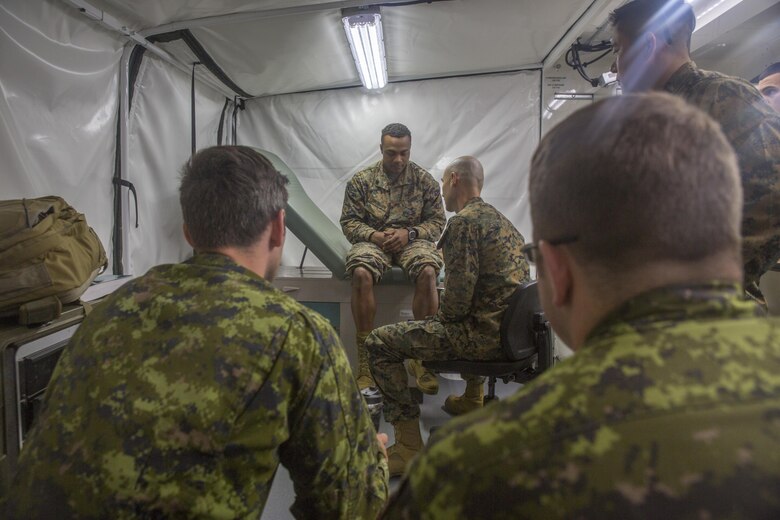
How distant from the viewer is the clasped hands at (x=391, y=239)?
3049 millimetres

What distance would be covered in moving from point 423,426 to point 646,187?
2216 millimetres

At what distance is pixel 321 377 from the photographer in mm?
851

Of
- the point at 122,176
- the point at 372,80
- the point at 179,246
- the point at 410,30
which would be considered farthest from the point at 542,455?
the point at 372,80

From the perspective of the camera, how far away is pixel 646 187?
48 centimetres

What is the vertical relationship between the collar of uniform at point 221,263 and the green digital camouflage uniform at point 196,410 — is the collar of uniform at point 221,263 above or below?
above

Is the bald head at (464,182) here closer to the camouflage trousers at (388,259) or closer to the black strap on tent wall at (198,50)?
the camouflage trousers at (388,259)

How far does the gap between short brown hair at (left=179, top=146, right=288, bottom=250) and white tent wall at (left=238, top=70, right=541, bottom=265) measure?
3028mm

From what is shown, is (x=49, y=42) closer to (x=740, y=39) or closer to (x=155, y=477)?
(x=155, y=477)

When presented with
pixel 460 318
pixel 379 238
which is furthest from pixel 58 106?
pixel 460 318

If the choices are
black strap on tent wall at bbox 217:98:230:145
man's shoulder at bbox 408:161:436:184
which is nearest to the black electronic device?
man's shoulder at bbox 408:161:436:184

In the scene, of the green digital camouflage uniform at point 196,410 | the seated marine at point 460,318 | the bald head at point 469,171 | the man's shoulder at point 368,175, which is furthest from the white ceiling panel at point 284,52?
the green digital camouflage uniform at point 196,410

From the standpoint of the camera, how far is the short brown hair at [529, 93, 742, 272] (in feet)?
1.55

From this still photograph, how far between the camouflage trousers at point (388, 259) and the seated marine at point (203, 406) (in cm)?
183

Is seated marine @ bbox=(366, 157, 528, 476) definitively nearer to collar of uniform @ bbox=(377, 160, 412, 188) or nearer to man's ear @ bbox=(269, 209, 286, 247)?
man's ear @ bbox=(269, 209, 286, 247)
